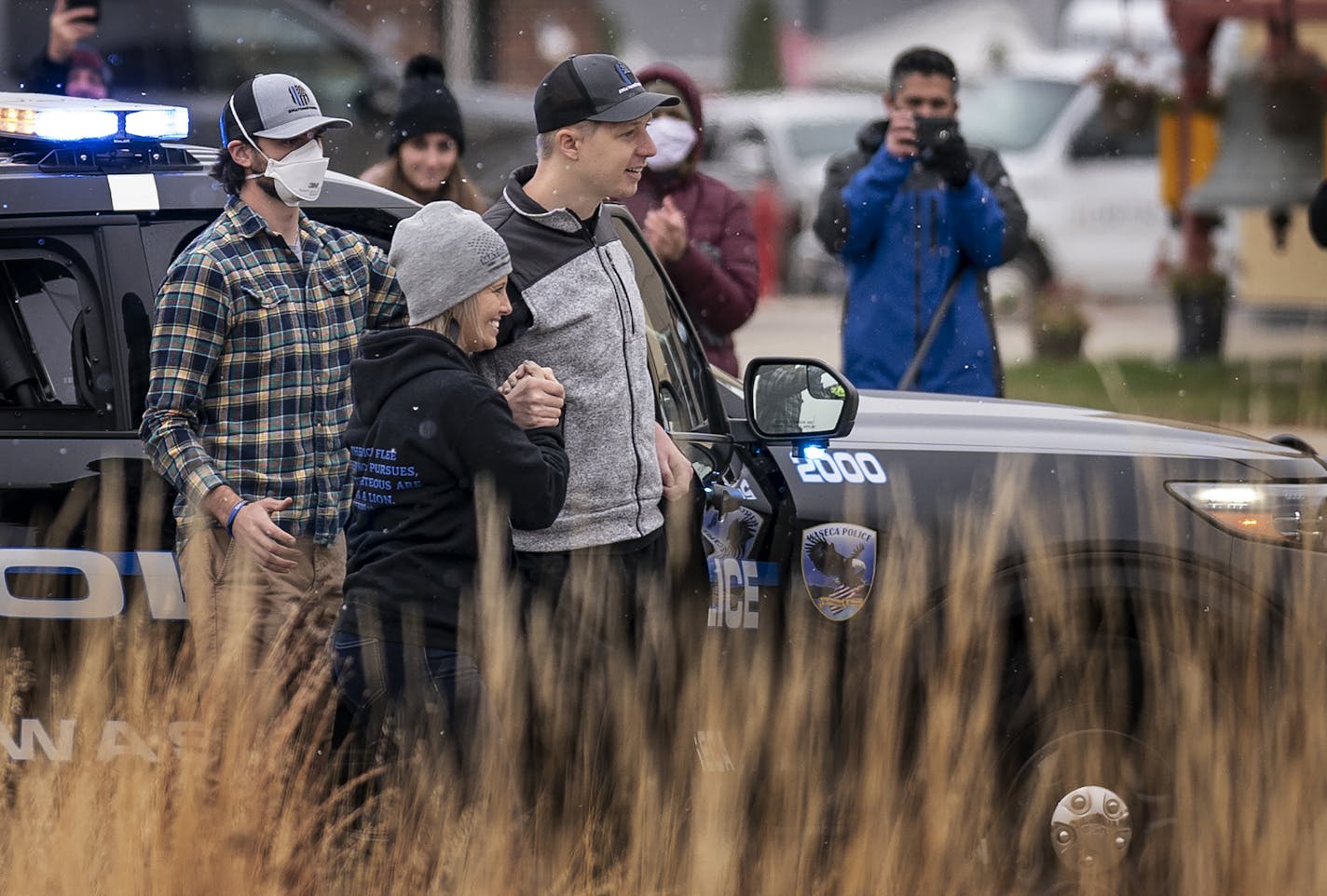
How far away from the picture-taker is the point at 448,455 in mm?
3137

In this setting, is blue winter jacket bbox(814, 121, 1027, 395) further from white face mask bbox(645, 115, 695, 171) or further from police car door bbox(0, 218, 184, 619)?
police car door bbox(0, 218, 184, 619)

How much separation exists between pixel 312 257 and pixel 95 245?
42cm

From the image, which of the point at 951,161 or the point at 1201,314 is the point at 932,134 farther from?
the point at 1201,314

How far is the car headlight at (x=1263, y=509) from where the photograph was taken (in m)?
3.85

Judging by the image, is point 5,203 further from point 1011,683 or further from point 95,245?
point 1011,683

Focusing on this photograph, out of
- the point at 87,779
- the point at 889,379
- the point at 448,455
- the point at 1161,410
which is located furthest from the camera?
A: the point at 1161,410

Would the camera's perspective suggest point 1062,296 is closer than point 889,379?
No

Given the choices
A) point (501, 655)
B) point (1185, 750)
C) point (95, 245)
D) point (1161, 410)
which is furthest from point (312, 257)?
point (1161, 410)

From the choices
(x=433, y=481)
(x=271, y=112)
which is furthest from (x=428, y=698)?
(x=271, y=112)

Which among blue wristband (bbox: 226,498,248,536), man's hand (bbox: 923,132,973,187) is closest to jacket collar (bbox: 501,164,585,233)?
blue wristband (bbox: 226,498,248,536)

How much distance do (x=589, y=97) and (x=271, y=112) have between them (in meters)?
0.72

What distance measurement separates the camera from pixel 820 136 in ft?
62.3

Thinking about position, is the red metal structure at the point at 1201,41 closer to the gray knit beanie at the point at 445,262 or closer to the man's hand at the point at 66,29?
the man's hand at the point at 66,29

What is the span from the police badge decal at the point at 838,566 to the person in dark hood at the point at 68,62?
396cm
